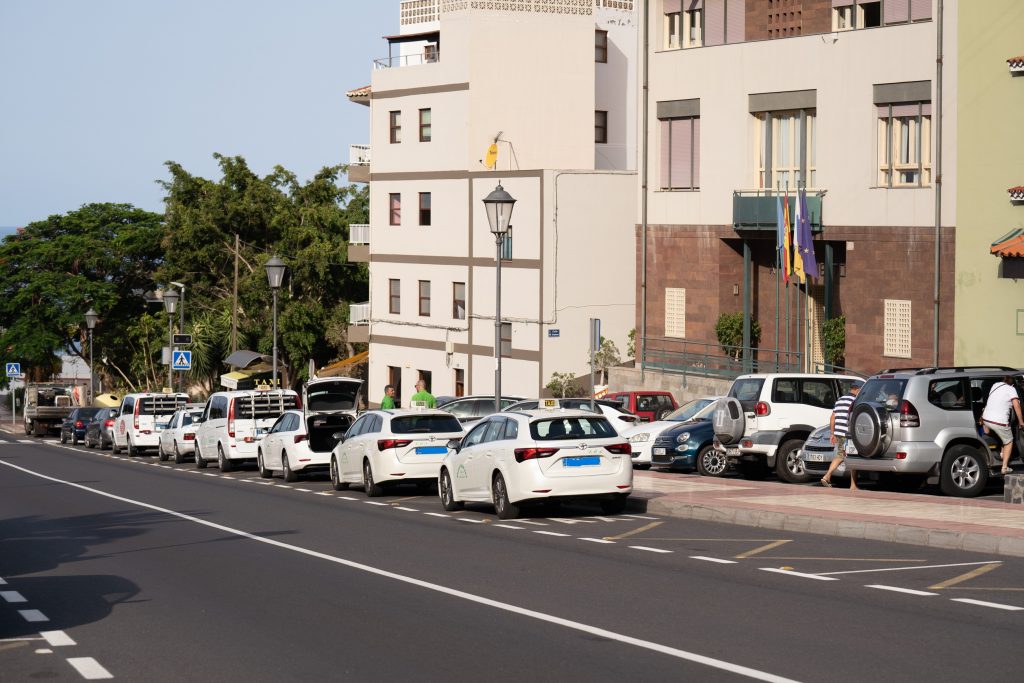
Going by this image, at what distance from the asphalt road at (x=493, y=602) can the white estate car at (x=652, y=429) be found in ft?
27.3

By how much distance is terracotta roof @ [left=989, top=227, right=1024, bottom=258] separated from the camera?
34.7 metres

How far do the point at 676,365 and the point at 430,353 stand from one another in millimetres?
14428

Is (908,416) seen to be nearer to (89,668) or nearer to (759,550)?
(759,550)

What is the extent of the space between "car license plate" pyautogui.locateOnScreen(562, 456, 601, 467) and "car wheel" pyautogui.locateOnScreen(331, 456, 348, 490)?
8.34 meters

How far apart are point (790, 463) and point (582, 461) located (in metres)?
6.13

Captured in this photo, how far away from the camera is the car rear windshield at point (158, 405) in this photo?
154 feet

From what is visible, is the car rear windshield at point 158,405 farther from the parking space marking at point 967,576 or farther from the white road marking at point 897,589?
the white road marking at point 897,589

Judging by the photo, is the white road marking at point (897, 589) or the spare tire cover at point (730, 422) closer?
the white road marking at point (897, 589)

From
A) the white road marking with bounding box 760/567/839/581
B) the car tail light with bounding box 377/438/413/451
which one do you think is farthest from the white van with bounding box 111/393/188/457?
the white road marking with bounding box 760/567/839/581

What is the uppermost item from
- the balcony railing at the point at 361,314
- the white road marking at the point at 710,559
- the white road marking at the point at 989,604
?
the balcony railing at the point at 361,314

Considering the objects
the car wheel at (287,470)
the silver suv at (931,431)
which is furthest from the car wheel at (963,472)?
the car wheel at (287,470)

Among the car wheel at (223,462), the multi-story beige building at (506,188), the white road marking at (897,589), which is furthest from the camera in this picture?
the multi-story beige building at (506,188)

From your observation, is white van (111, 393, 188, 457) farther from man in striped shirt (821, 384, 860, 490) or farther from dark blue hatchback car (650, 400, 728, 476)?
man in striped shirt (821, 384, 860, 490)

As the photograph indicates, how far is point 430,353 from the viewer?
187 ft
